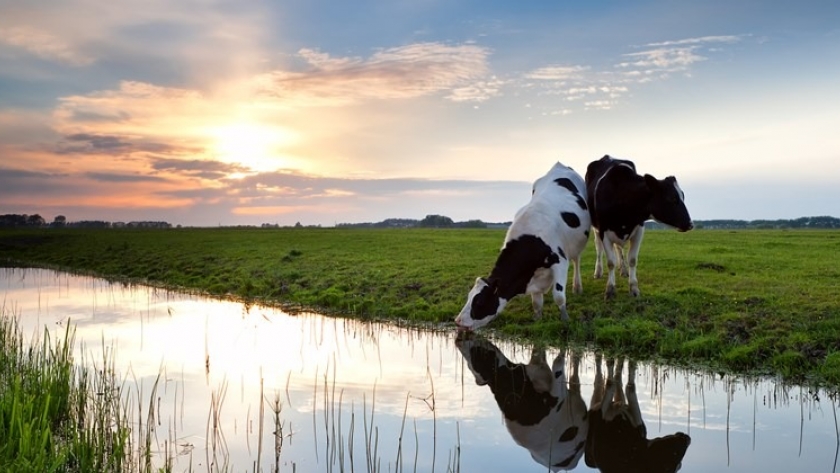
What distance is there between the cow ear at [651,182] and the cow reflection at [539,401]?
192 inches

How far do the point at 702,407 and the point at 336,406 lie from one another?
5123 mm

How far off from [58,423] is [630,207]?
1209cm

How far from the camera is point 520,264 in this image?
1420cm

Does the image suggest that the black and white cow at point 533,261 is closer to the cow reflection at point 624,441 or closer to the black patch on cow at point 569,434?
the cow reflection at point 624,441

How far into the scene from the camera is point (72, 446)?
23.2ft

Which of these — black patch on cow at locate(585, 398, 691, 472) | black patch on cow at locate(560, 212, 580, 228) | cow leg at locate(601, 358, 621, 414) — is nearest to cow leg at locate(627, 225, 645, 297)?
black patch on cow at locate(560, 212, 580, 228)

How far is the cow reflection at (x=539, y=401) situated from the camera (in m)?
7.93

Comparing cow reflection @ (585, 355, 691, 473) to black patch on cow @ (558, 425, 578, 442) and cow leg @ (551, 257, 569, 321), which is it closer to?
black patch on cow @ (558, 425, 578, 442)

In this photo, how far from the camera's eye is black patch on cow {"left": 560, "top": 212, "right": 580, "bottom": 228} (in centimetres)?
1538

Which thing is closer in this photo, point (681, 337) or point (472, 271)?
point (681, 337)

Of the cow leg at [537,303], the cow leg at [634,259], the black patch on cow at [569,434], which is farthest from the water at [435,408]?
the cow leg at [634,259]

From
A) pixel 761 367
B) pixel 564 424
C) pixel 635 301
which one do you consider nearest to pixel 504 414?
pixel 564 424

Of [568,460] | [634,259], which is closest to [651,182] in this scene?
[634,259]

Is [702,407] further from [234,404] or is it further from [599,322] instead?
[234,404]
